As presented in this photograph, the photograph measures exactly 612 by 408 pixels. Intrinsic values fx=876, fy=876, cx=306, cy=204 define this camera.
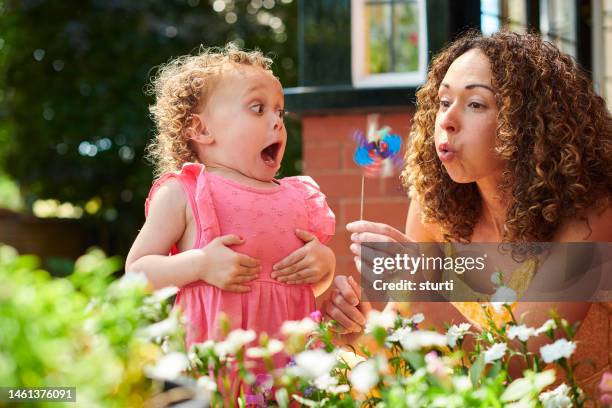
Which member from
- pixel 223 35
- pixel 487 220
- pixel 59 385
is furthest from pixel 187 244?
pixel 223 35

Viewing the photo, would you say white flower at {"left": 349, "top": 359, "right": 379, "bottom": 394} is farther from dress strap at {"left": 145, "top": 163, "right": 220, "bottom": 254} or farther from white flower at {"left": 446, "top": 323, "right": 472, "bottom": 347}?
dress strap at {"left": 145, "top": 163, "right": 220, "bottom": 254}

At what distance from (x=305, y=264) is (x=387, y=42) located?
229 cm

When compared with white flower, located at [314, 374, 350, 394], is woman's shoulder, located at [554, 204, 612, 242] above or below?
above

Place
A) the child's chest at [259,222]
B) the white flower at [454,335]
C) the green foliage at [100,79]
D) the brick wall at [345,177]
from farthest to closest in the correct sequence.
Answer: the green foliage at [100,79]
the brick wall at [345,177]
the child's chest at [259,222]
the white flower at [454,335]

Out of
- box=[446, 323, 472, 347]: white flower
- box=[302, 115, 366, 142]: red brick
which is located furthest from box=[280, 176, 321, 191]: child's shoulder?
box=[302, 115, 366, 142]: red brick

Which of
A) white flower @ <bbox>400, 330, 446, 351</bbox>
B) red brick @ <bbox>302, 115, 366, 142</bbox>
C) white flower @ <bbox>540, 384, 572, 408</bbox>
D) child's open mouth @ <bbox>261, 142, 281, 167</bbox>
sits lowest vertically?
white flower @ <bbox>540, 384, 572, 408</bbox>

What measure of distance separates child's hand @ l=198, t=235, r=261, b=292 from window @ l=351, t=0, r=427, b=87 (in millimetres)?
2219

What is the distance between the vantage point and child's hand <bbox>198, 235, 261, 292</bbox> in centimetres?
173

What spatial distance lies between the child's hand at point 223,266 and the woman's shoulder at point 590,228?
2.28 ft

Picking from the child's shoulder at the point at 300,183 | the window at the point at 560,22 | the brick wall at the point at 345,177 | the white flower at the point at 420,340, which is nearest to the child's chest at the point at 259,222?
the child's shoulder at the point at 300,183

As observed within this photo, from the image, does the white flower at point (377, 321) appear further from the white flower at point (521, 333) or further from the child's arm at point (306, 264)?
the child's arm at point (306, 264)

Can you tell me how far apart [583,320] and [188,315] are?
2.82ft

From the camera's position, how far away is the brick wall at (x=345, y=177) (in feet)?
12.0

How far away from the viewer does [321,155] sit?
387 centimetres
